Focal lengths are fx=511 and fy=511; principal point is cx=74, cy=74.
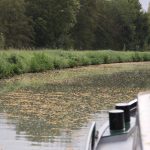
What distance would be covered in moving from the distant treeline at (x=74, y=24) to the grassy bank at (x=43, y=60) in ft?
24.3

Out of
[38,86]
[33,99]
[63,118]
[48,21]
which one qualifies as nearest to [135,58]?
[48,21]

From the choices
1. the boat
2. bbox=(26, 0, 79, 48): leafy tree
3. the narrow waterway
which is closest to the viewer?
the boat

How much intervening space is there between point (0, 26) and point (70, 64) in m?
24.5

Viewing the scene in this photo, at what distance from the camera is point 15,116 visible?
10.2 m

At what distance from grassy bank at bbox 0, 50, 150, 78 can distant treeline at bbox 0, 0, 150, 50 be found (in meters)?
7.41

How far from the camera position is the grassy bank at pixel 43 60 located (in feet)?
75.4

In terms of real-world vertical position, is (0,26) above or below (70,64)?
above

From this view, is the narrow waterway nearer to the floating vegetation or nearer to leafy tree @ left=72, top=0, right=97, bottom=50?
the floating vegetation

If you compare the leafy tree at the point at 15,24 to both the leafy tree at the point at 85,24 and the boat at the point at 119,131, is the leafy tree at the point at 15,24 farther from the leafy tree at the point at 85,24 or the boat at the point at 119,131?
the boat at the point at 119,131

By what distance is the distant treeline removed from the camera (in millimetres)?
56344

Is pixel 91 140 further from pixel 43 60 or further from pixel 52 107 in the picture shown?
pixel 43 60

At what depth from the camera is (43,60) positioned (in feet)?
89.9

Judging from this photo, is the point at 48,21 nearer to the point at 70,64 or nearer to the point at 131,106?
the point at 70,64

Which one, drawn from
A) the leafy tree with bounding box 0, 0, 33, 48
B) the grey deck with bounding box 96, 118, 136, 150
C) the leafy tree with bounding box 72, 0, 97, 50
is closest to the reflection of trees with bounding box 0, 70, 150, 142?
the grey deck with bounding box 96, 118, 136, 150
